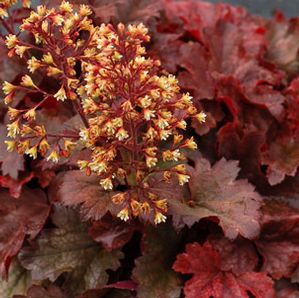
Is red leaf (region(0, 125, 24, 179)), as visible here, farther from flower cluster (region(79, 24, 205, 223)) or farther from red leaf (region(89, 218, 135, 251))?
flower cluster (region(79, 24, 205, 223))

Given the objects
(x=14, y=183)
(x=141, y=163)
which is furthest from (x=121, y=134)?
(x=14, y=183)

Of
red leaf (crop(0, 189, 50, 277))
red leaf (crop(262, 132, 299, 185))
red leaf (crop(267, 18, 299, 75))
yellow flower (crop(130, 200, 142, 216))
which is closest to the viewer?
yellow flower (crop(130, 200, 142, 216))

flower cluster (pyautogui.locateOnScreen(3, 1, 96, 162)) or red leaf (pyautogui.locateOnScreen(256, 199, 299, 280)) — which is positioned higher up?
flower cluster (pyautogui.locateOnScreen(3, 1, 96, 162))

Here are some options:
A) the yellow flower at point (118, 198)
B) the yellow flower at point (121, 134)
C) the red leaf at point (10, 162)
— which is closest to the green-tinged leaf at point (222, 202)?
the yellow flower at point (118, 198)

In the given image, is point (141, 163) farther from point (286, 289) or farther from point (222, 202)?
point (286, 289)

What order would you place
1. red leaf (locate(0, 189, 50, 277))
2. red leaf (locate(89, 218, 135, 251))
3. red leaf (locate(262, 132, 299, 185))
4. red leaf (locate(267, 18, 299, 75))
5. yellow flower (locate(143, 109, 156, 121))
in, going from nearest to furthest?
yellow flower (locate(143, 109, 156, 121))
red leaf (locate(89, 218, 135, 251))
red leaf (locate(0, 189, 50, 277))
red leaf (locate(262, 132, 299, 185))
red leaf (locate(267, 18, 299, 75))

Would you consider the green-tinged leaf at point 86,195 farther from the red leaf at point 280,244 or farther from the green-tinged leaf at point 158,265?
the red leaf at point 280,244

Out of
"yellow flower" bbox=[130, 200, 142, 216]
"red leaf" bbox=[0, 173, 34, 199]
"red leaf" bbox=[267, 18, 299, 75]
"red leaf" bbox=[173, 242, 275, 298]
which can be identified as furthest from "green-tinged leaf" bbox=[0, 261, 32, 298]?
"red leaf" bbox=[267, 18, 299, 75]
